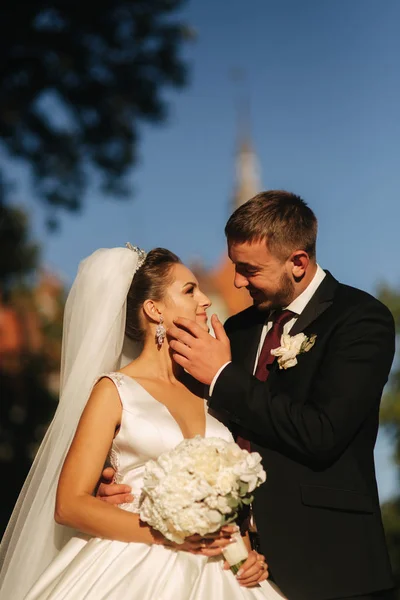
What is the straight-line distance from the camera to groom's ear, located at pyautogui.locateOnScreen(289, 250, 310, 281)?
4.15 m

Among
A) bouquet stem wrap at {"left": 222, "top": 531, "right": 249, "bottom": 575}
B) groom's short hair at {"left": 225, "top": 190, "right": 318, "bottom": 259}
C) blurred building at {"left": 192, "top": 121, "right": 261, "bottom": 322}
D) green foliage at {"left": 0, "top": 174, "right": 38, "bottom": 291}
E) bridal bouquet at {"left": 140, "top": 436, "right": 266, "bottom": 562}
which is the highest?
blurred building at {"left": 192, "top": 121, "right": 261, "bottom": 322}

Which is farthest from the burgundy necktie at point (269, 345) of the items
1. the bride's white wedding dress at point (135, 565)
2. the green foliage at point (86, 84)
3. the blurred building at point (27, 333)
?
the blurred building at point (27, 333)

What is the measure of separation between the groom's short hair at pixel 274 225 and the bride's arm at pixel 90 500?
1.15 metres

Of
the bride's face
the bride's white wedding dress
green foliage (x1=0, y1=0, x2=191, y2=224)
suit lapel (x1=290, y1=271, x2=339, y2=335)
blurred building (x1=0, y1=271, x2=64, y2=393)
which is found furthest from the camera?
blurred building (x1=0, y1=271, x2=64, y2=393)

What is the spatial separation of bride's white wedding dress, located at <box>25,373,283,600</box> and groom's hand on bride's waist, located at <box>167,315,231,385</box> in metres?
0.31

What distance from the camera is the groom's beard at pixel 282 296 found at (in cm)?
415

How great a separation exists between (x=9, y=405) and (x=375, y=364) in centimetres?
1370

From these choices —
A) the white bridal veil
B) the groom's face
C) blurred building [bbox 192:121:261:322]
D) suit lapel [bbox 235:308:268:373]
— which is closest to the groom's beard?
the groom's face

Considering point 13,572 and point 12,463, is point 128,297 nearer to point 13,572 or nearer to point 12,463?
point 13,572

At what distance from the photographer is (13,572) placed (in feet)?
13.5

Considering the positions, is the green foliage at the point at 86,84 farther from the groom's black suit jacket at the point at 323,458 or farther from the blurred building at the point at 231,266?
the blurred building at the point at 231,266

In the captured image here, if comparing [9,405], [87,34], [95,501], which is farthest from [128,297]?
[9,405]

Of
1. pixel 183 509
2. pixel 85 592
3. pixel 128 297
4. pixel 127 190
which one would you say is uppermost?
pixel 127 190

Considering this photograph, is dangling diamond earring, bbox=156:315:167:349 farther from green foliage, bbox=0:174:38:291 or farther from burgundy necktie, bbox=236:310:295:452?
green foliage, bbox=0:174:38:291
